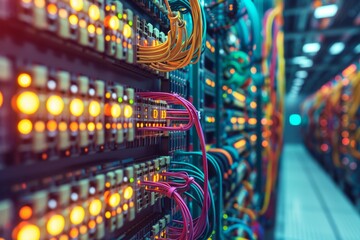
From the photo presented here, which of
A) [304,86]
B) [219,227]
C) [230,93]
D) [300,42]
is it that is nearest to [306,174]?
[300,42]

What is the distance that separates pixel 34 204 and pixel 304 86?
66.5 feet

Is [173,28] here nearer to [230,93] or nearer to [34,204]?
[34,204]

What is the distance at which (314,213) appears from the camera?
16.4 feet

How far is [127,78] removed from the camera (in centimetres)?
113

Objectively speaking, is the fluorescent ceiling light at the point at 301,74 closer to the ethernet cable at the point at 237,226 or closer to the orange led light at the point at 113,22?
the ethernet cable at the point at 237,226

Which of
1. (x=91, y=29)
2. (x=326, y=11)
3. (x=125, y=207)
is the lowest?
(x=125, y=207)

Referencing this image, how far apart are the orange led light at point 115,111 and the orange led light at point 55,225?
0.35 meters

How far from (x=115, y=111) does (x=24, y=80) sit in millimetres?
337

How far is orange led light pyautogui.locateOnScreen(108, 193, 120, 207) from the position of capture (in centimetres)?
93

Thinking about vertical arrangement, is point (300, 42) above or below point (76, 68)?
above

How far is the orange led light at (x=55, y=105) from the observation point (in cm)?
68

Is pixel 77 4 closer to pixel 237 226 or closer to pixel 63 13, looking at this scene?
pixel 63 13

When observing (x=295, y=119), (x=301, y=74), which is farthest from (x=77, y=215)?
(x=295, y=119)

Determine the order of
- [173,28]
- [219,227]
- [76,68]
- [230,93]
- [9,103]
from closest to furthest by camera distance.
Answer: [9,103] < [76,68] < [173,28] < [219,227] < [230,93]
